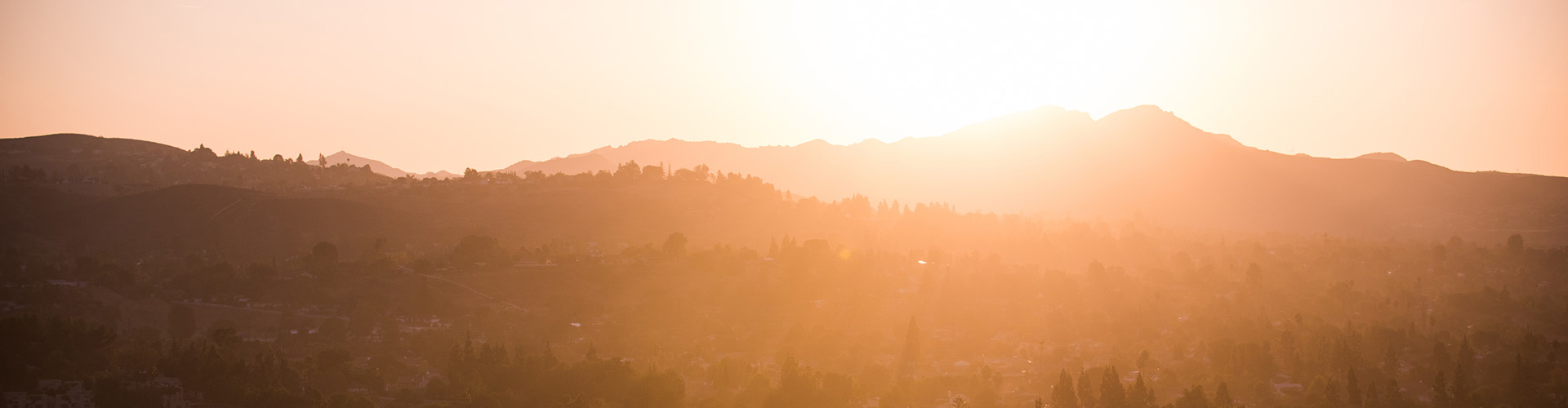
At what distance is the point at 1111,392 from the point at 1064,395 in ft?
7.44

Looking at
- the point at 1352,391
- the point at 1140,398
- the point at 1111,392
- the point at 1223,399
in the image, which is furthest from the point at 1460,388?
the point at 1111,392

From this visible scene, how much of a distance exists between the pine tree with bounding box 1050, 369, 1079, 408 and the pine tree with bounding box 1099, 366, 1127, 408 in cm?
131

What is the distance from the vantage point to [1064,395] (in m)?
43.6

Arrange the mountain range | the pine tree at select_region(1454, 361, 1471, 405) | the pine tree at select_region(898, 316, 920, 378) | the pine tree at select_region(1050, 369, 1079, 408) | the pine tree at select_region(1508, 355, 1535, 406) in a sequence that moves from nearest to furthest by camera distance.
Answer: the pine tree at select_region(1050, 369, 1079, 408) → the pine tree at select_region(1508, 355, 1535, 406) → the pine tree at select_region(1454, 361, 1471, 405) → the pine tree at select_region(898, 316, 920, 378) → the mountain range

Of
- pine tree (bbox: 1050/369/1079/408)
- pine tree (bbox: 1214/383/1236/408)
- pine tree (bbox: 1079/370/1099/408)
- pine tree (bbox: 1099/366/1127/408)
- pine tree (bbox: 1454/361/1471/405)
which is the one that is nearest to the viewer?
pine tree (bbox: 1099/366/1127/408)

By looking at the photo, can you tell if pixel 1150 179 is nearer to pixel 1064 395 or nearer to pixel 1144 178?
pixel 1144 178

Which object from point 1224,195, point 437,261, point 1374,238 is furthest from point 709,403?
point 1224,195

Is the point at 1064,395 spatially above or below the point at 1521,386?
below

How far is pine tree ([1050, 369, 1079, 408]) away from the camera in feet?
142

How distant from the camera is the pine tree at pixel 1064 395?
43.4 meters

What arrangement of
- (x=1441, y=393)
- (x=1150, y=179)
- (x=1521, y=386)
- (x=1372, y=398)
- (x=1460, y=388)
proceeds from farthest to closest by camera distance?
1. (x=1150, y=179)
2. (x=1521, y=386)
3. (x=1441, y=393)
4. (x=1460, y=388)
5. (x=1372, y=398)

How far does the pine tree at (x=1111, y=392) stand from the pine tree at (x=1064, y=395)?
131 centimetres

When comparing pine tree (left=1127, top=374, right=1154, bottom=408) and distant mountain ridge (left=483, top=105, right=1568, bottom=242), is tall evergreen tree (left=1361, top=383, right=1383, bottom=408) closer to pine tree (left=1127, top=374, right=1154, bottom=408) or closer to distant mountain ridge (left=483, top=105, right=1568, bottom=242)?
pine tree (left=1127, top=374, right=1154, bottom=408)

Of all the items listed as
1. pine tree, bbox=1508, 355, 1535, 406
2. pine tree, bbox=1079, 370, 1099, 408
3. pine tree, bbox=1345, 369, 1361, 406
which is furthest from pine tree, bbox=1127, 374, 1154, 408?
pine tree, bbox=1508, 355, 1535, 406
